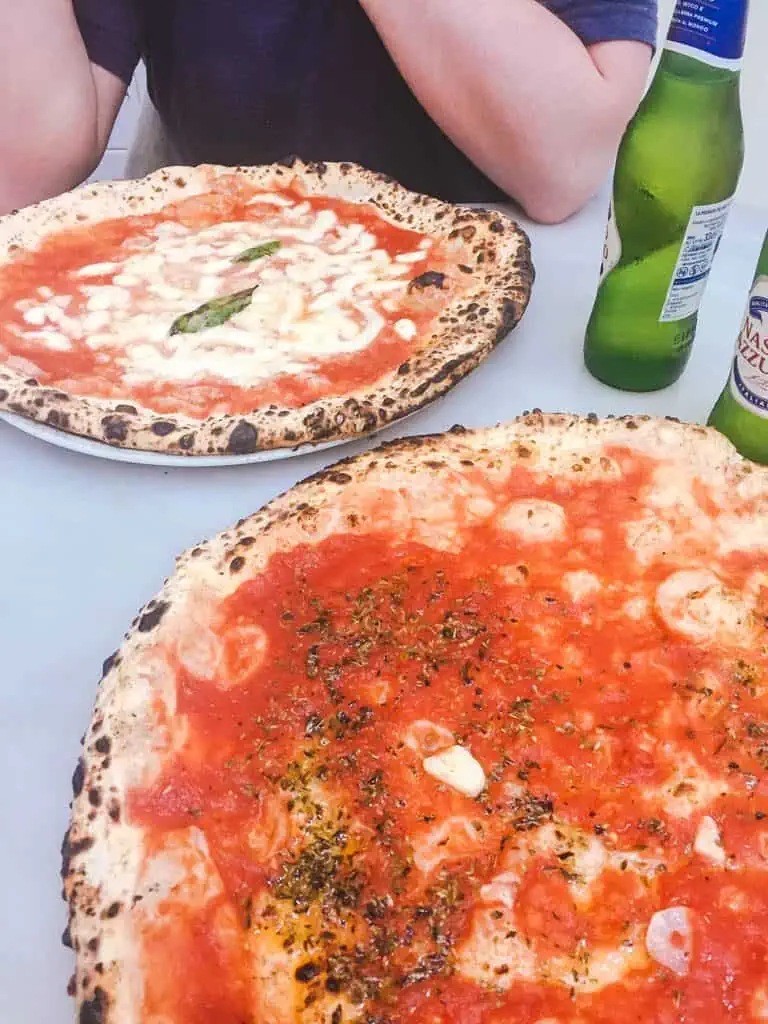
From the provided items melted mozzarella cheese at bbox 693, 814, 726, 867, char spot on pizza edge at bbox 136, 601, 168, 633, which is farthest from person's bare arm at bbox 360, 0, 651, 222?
melted mozzarella cheese at bbox 693, 814, 726, 867

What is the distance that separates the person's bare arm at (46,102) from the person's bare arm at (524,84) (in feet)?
1.99

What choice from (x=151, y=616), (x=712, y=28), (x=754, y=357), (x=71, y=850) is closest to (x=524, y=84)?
(x=712, y=28)

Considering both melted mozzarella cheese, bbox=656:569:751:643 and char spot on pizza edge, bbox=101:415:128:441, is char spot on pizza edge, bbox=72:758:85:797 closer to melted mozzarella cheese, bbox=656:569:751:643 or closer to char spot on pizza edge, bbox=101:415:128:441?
char spot on pizza edge, bbox=101:415:128:441

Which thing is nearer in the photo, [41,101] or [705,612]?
[705,612]

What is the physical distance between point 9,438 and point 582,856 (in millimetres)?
983

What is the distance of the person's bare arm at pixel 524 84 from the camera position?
1.62m

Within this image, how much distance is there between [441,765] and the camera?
78 cm

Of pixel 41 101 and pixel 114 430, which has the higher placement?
pixel 41 101

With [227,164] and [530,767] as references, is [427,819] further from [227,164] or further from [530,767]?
[227,164]

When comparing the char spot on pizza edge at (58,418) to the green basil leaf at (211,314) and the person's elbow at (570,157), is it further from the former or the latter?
the person's elbow at (570,157)

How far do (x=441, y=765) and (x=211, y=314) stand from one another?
0.89 meters

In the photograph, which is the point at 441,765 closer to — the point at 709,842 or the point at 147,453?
the point at 709,842

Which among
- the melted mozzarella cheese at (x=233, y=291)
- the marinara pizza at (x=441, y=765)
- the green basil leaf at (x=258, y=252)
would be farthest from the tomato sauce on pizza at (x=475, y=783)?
the green basil leaf at (x=258, y=252)

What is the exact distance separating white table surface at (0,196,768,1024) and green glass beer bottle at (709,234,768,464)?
6.5 inches
